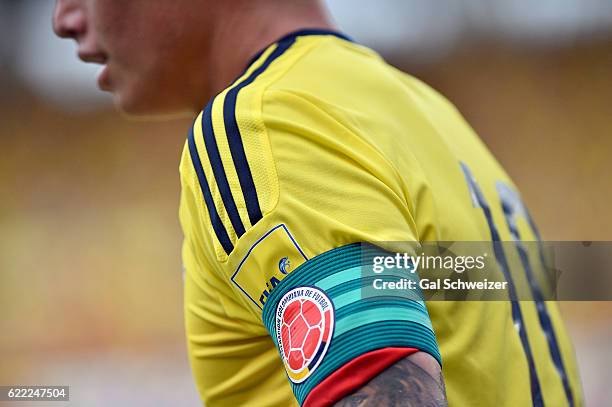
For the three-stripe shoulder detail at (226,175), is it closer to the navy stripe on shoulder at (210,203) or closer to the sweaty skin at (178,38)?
the navy stripe on shoulder at (210,203)

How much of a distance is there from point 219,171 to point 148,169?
4.20 meters

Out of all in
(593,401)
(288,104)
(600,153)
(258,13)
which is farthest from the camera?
(600,153)

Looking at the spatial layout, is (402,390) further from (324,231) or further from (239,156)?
(239,156)

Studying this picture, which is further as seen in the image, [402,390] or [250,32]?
[250,32]

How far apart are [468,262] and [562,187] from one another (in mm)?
3663

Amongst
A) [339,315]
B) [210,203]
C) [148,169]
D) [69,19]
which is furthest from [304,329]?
[148,169]

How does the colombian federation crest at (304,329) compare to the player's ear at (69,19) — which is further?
the player's ear at (69,19)

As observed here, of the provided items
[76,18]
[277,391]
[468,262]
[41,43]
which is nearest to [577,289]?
[468,262]

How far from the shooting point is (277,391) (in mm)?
854

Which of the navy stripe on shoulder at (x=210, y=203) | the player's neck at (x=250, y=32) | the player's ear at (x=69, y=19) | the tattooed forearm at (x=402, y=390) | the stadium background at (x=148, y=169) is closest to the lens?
the tattooed forearm at (x=402, y=390)

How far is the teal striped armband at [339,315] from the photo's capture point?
664 millimetres

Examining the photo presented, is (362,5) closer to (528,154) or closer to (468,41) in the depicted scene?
(468,41)

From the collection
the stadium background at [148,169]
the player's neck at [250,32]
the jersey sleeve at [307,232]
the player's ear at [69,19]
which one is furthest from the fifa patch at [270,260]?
the stadium background at [148,169]

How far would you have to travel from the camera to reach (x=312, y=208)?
72 centimetres
